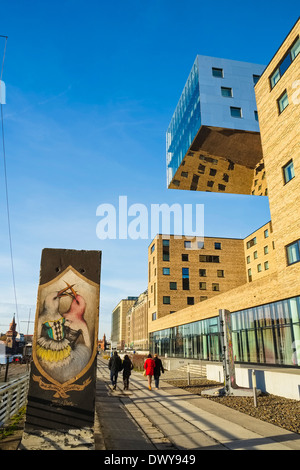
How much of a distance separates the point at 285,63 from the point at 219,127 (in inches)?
369

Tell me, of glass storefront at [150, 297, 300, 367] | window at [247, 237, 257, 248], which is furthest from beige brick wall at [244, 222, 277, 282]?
glass storefront at [150, 297, 300, 367]

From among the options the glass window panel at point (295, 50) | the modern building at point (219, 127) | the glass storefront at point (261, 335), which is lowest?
the glass storefront at point (261, 335)

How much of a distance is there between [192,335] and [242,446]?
112ft

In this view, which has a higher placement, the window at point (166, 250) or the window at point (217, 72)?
the window at point (217, 72)

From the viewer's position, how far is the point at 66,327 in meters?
6.33

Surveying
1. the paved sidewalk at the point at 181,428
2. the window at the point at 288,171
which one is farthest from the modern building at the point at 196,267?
the paved sidewalk at the point at 181,428

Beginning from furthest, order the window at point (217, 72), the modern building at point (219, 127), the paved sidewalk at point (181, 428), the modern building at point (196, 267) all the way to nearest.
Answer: the modern building at point (196, 267) → the window at point (217, 72) → the modern building at point (219, 127) → the paved sidewalk at point (181, 428)

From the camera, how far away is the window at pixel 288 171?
19.6 meters

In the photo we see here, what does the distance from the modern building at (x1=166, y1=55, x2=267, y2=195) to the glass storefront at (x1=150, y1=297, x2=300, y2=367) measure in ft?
51.4

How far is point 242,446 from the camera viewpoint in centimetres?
658

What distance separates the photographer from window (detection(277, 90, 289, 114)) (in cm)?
2059

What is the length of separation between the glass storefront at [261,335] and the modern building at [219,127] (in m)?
15.7

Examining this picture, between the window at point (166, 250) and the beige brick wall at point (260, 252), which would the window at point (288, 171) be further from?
the window at point (166, 250)

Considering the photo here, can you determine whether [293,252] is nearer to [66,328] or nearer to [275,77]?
[275,77]
